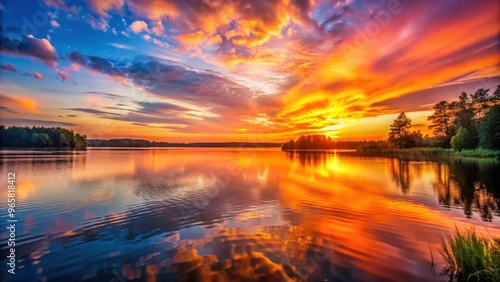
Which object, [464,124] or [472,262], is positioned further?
[464,124]

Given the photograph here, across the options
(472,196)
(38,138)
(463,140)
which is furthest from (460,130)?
(38,138)

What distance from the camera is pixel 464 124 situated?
64.4 m

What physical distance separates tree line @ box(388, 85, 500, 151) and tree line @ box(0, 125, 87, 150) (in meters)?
143

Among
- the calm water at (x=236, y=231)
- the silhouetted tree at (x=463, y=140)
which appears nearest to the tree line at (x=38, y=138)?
the calm water at (x=236, y=231)

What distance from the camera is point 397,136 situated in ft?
317

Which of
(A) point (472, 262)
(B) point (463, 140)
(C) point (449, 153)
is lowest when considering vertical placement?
(A) point (472, 262)

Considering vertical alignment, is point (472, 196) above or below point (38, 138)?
below

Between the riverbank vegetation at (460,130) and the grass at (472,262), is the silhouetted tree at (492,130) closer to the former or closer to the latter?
the riverbank vegetation at (460,130)

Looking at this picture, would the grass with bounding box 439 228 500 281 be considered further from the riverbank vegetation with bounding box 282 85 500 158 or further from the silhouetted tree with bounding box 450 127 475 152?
the silhouetted tree with bounding box 450 127 475 152

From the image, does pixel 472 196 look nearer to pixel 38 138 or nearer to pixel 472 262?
pixel 472 262

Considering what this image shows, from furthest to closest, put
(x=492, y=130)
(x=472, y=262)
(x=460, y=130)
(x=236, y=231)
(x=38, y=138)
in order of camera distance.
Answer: (x=38, y=138) → (x=460, y=130) → (x=492, y=130) → (x=236, y=231) → (x=472, y=262)

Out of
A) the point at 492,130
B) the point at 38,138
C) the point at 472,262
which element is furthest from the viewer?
the point at 38,138

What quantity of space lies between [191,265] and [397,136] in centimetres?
10902

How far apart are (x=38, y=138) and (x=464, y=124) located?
15209 cm
